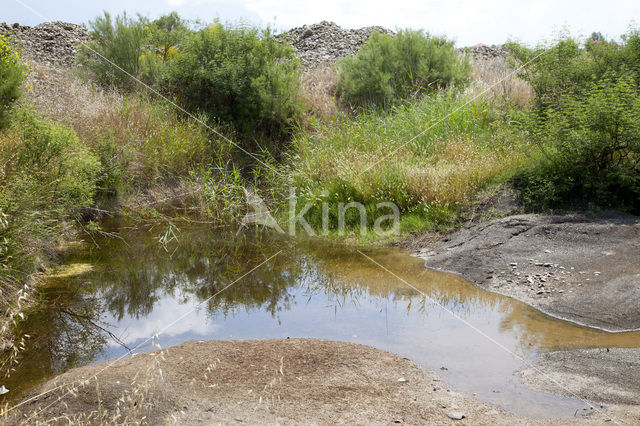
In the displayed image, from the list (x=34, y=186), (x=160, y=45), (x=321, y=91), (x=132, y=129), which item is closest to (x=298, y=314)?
(x=34, y=186)

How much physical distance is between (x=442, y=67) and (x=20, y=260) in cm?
1163

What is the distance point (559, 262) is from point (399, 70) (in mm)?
8870

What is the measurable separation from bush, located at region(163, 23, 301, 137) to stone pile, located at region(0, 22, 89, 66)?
6.20 meters

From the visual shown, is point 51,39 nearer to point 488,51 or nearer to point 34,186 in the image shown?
point 34,186

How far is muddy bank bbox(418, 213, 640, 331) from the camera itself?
227 inches

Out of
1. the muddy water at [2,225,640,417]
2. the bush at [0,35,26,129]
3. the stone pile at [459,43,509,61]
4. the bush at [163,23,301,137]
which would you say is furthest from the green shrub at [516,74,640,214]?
the stone pile at [459,43,509,61]

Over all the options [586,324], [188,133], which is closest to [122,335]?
[586,324]

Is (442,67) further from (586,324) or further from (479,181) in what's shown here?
(586,324)

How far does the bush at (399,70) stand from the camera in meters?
13.9

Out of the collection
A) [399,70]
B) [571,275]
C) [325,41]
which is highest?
[325,41]

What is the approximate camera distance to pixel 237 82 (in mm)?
13070

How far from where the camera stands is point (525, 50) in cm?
1229

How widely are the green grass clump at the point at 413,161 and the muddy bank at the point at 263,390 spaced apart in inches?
191

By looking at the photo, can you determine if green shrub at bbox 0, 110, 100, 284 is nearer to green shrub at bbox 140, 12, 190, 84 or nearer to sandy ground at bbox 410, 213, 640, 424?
sandy ground at bbox 410, 213, 640, 424
